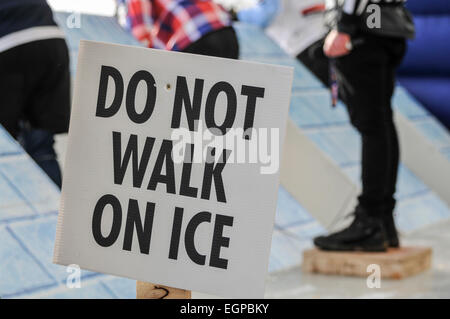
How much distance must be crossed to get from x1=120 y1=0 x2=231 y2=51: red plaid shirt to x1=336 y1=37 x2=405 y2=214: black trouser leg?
1.55 feet

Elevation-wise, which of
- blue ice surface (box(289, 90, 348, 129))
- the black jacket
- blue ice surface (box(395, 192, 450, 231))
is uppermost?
the black jacket

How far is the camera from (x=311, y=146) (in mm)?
3387

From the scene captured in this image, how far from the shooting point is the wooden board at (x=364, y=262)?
2.48 m

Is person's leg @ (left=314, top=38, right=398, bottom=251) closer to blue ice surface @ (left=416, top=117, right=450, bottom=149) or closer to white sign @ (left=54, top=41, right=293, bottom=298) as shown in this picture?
white sign @ (left=54, top=41, right=293, bottom=298)

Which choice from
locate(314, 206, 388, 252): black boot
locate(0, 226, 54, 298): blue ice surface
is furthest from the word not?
locate(314, 206, 388, 252): black boot

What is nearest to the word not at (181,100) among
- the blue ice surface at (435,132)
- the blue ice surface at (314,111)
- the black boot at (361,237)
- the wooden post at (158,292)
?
the wooden post at (158,292)

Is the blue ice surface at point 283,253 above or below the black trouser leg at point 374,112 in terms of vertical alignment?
below

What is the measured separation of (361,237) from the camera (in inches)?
99.8

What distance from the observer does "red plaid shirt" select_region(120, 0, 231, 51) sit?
2.60 metres

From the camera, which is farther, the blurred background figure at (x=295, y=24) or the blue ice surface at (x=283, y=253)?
the blurred background figure at (x=295, y=24)

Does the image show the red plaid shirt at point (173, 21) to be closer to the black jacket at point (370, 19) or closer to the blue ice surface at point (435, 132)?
the black jacket at point (370, 19)

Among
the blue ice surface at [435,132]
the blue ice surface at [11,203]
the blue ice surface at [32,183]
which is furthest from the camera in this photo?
the blue ice surface at [435,132]

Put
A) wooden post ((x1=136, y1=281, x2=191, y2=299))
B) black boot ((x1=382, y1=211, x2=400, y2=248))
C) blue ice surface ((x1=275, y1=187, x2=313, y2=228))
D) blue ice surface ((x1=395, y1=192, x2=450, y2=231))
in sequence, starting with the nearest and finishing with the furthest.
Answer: wooden post ((x1=136, y1=281, x2=191, y2=299))
black boot ((x1=382, y1=211, x2=400, y2=248))
blue ice surface ((x1=275, y1=187, x2=313, y2=228))
blue ice surface ((x1=395, y1=192, x2=450, y2=231))

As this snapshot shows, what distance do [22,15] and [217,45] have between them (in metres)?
0.68
